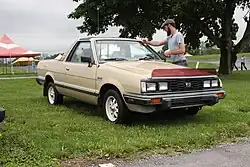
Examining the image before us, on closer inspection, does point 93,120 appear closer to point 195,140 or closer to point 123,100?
point 123,100

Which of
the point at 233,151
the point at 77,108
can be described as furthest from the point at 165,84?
the point at 77,108

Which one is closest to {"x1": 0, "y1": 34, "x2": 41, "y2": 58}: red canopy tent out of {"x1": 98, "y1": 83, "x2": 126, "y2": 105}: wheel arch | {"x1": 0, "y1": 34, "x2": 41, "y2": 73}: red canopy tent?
{"x1": 0, "y1": 34, "x2": 41, "y2": 73}: red canopy tent

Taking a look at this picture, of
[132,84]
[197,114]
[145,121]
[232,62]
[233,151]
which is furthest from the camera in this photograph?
[232,62]

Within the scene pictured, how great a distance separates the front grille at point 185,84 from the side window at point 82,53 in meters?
1.91

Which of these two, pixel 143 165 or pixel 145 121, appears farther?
pixel 145 121

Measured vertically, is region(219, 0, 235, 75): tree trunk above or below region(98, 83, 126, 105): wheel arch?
above

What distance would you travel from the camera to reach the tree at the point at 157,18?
2061cm

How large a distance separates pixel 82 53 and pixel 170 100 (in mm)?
2558

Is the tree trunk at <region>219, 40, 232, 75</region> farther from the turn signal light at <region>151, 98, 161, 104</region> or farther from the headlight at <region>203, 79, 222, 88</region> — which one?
the turn signal light at <region>151, 98, 161, 104</region>

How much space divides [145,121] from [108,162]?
2.43 m

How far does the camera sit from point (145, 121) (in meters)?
6.95

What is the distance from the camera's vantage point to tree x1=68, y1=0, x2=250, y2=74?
67.6 ft

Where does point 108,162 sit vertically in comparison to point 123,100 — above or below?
below

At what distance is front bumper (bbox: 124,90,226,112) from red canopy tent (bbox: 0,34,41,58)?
26867 millimetres
